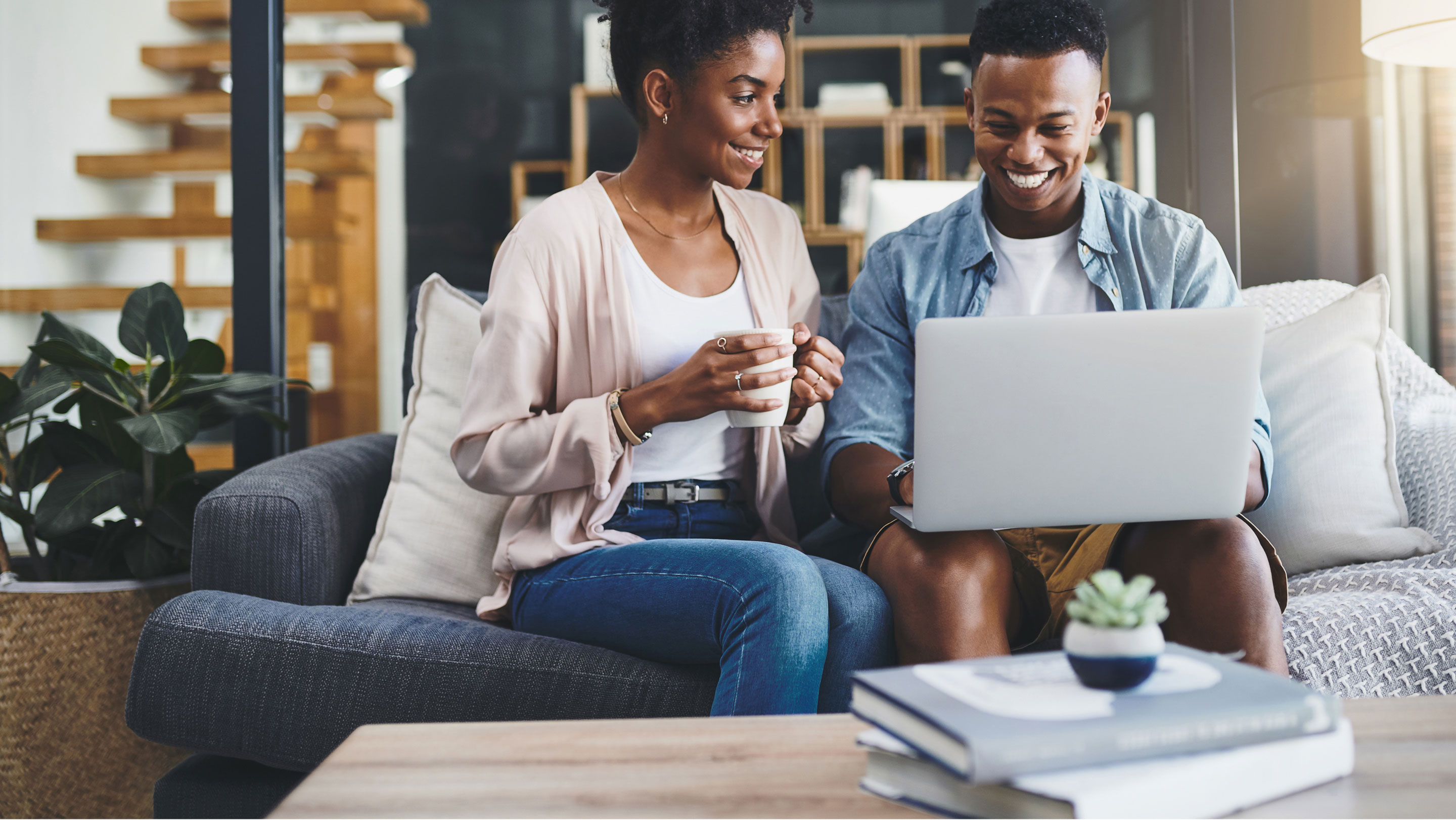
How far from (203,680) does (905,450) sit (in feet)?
2.98

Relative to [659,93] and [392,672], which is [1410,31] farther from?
[392,672]

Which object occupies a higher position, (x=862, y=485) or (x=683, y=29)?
(x=683, y=29)

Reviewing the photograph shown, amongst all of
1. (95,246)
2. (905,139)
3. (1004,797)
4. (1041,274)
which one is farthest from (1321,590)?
(95,246)

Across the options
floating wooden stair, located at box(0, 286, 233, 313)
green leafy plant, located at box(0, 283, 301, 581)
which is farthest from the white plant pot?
floating wooden stair, located at box(0, 286, 233, 313)

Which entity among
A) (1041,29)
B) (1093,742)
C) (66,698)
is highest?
(1041,29)

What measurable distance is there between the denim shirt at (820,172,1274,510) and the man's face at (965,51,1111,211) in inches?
2.9

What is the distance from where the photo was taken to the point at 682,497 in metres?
1.35

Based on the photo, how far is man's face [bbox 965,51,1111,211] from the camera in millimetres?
1363

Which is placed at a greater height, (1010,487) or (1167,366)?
(1167,366)

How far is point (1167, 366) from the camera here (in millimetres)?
931

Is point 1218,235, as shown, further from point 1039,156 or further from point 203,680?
point 203,680

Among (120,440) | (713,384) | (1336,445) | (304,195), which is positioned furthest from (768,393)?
(304,195)

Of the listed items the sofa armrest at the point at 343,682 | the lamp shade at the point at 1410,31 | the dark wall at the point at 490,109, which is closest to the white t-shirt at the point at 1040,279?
the sofa armrest at the point at 343,682

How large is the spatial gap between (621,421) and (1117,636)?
76 cm
